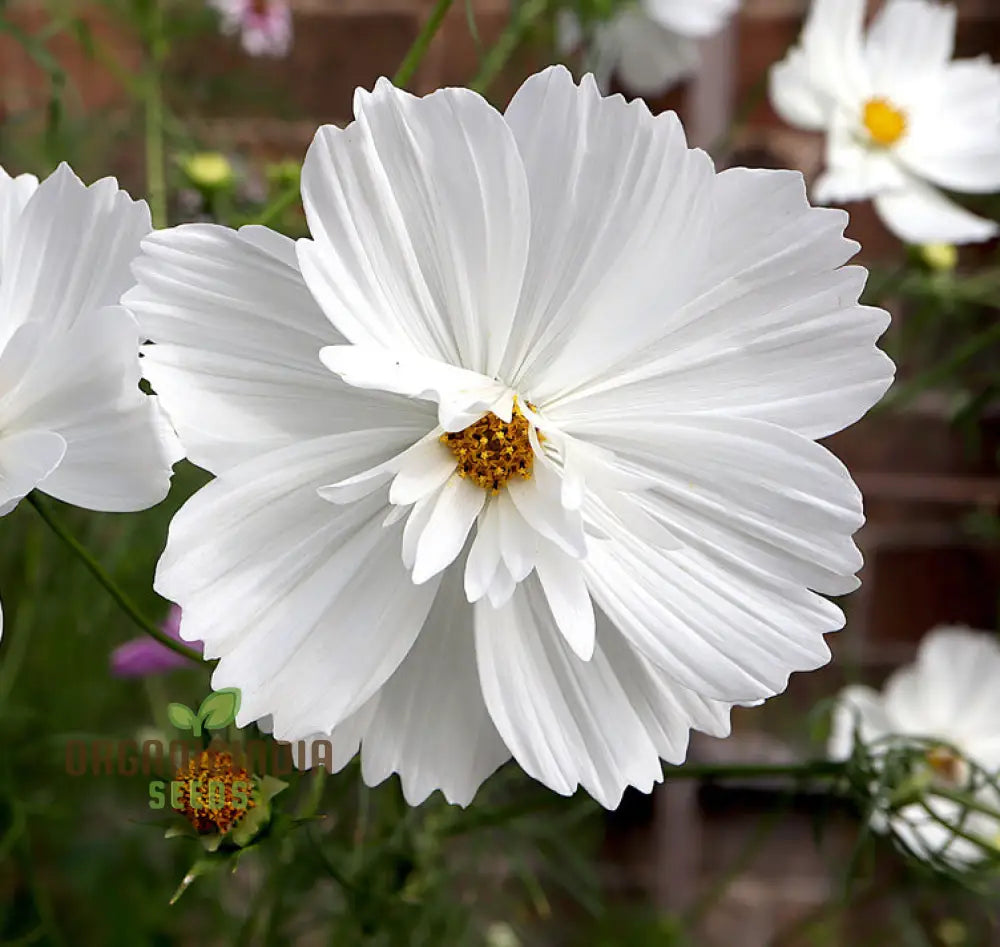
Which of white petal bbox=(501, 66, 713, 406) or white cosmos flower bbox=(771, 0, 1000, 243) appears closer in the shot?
white petal bbox=(501, 66, 713, 406)

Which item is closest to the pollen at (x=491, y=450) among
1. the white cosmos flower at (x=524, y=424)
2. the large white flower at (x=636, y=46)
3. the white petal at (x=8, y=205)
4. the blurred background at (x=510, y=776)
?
the white cosmos flower at (x=524, y=424)

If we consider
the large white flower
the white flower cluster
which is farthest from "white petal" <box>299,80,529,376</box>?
the large white flower

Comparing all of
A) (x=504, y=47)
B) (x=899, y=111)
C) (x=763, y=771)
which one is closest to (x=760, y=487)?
(x=763, y=771)

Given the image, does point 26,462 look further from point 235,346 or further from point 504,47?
point 504,47

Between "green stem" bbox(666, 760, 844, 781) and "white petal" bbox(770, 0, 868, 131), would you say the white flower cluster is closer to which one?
"green stem" bbox(666, 760, 844, 781)

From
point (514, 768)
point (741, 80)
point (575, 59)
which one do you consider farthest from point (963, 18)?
point (514, 768)

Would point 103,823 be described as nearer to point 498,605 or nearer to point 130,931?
point 130,931

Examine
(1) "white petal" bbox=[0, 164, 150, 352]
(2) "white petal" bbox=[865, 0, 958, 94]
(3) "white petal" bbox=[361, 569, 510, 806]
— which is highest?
(2) "white petal" bbox=[865, 0, 958, 94]
